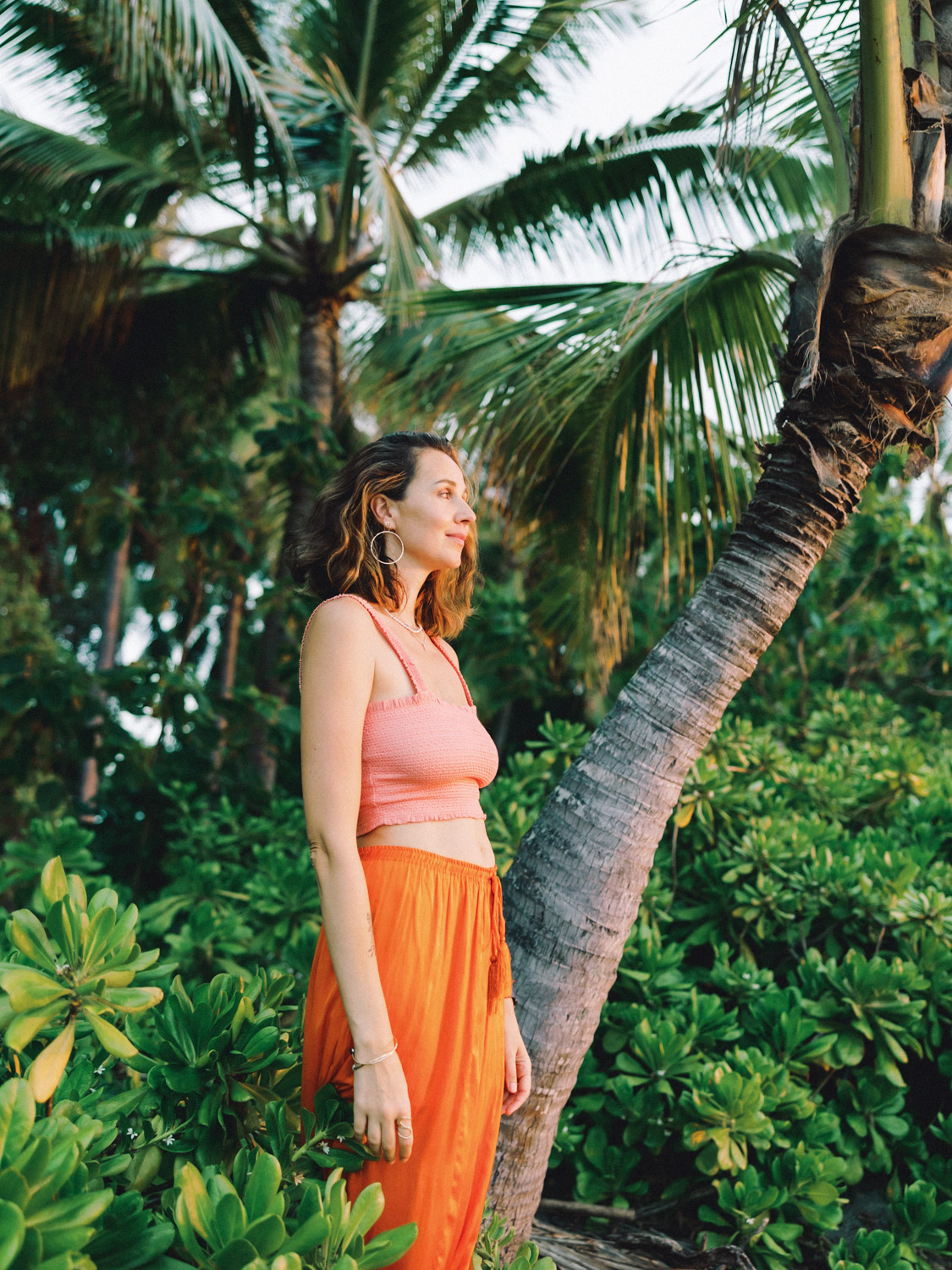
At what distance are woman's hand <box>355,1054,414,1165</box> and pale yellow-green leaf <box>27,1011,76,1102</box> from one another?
47cm

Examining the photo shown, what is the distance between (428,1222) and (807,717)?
5.05m

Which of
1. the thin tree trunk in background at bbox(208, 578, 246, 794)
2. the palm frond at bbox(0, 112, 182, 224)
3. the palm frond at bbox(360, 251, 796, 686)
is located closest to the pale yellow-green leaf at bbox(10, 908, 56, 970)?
the palm frond at bbox(360, 251, 796, 686)

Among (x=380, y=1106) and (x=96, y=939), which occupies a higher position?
(x=96, y=939)

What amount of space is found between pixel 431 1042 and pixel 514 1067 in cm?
39

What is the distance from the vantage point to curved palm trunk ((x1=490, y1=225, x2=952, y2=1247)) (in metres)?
2.07

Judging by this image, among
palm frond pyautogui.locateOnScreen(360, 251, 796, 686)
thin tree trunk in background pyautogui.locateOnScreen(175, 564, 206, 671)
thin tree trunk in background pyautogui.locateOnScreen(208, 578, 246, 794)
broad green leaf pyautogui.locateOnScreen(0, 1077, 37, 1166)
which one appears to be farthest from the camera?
thin tree trunk in background pyautogui.locateOnScreen(175, 564, 206, 671)

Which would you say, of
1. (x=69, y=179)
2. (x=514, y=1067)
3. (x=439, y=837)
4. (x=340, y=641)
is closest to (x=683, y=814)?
(x=514, y=1067)

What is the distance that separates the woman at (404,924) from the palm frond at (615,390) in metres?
1.38

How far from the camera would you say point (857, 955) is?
262 cm

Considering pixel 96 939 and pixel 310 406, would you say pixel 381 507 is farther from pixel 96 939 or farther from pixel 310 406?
pixel 310 406

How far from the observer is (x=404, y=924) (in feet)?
4.92

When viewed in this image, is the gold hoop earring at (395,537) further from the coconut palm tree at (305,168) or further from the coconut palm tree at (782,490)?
the coconut palm tree at (305,168)

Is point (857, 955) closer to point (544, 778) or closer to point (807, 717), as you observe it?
point (544, 778)

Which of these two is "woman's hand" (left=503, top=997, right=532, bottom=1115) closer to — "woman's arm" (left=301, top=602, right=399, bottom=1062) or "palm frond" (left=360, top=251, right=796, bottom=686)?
"woman's arm" (left=301, top=602, right=399, bottom=1062)
